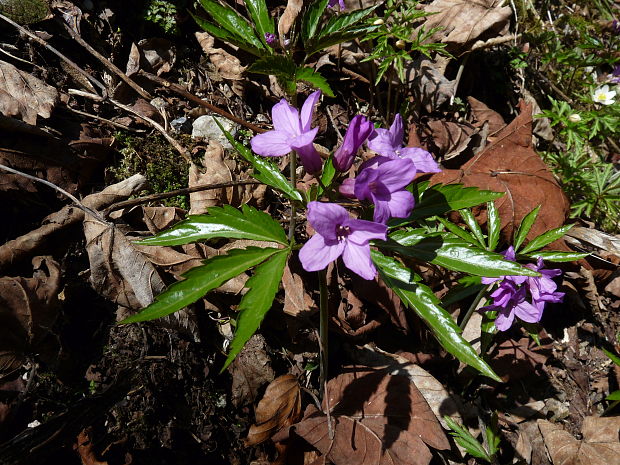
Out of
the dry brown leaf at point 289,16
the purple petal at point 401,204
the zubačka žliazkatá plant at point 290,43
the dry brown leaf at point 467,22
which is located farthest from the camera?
the dry brown leaf at point 467,22

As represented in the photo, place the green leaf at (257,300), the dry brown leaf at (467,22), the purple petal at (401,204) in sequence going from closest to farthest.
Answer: the green leaf at (257,300)
the purple petal at (401,204)
the dry brown leaf at (467,22)

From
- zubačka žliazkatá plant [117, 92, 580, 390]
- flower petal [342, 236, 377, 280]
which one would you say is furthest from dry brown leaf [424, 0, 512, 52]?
flower petal [342, 236, 377, 280]

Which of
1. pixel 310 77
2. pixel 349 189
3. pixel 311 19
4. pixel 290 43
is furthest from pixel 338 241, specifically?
pixel 311 19

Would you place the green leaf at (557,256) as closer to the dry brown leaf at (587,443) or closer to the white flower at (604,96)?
the dry brown leaf at (587,443)

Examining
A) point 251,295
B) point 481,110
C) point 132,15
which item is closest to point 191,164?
point 132,15

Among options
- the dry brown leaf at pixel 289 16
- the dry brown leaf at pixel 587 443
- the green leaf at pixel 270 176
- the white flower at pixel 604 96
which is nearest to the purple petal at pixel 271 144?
the green leaf at pixel 270 176

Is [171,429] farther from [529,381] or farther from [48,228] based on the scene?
[529,381]
